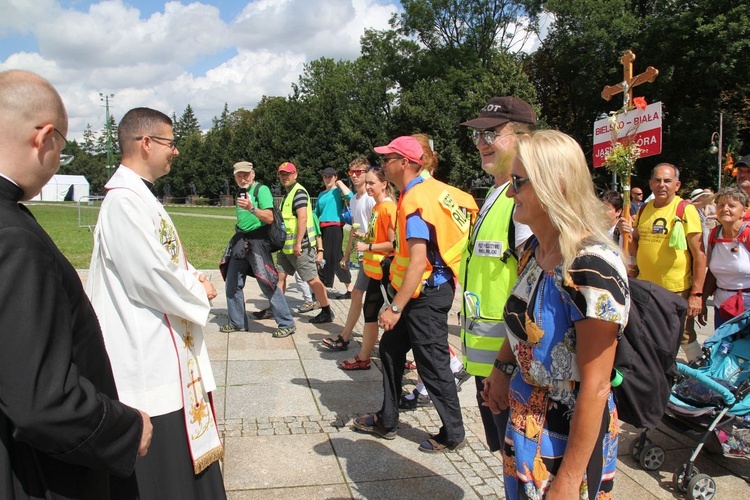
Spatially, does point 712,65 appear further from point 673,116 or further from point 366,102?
point 366,102

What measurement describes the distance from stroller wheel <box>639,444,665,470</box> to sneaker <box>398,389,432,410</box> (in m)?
1.59

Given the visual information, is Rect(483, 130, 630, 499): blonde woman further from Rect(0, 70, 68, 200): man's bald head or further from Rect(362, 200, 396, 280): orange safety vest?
Rect(362, 200, 396, 280): orange safety vest

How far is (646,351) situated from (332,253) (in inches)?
268

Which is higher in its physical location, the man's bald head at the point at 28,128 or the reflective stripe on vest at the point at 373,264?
the man's bald head at the point at 28,128

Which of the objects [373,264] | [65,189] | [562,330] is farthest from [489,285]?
[65,189]

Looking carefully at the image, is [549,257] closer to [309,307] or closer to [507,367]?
[507,367]

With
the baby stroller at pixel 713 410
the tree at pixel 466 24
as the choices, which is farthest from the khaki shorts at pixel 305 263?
the tree at pixel 466 24

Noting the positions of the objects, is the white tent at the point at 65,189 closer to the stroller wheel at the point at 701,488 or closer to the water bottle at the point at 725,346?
the water bottle at the point at 725,346

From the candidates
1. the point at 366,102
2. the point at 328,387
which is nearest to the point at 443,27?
the point at 366,102

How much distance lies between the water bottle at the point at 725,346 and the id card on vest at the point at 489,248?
7.51 feet

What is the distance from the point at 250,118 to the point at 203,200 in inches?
628

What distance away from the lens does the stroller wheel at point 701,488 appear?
3.24m

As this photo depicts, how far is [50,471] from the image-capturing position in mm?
1422

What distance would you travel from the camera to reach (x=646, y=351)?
1.94 m
